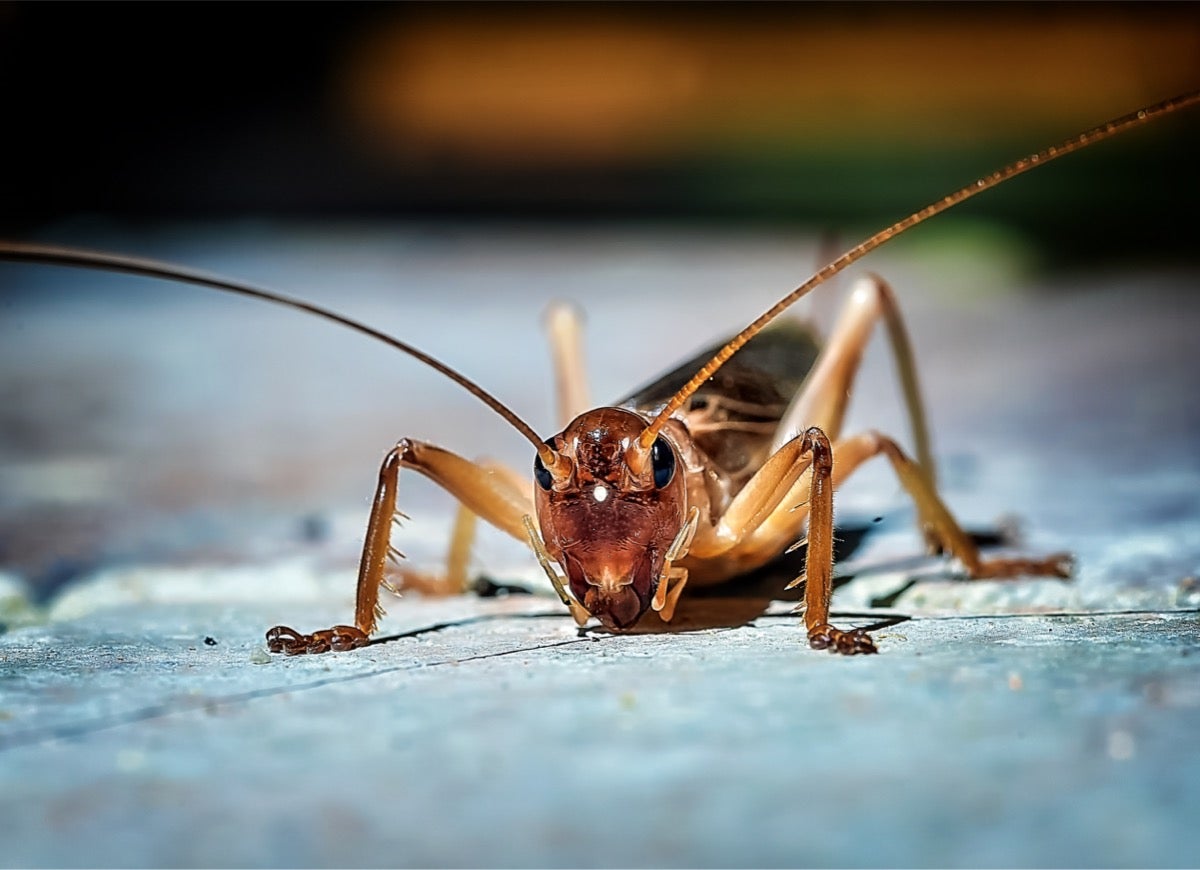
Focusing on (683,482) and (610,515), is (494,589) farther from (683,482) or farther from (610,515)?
(610,515)

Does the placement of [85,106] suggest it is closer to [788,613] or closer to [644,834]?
[788,613]

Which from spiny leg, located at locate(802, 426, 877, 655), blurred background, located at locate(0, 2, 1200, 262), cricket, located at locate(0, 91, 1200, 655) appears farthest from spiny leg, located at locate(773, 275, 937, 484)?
blurred background, located at locate(0, 2, 1200, 262)

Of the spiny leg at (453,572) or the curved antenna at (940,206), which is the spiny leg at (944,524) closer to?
the curved antenna at (940,206)

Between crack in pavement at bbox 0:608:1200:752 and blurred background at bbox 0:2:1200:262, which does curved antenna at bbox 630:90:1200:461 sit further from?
blurred background at bbox 0:2:1200:262

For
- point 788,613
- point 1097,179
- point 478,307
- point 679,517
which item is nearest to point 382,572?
point 679,517

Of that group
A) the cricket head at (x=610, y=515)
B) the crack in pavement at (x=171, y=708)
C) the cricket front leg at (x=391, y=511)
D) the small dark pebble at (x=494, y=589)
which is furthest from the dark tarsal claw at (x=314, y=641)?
the small dark pebble at (x=494, y=589)

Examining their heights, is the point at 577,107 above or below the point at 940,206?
above

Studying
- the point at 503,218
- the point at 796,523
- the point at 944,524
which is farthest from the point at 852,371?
the point at 503,218
